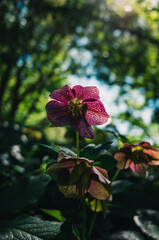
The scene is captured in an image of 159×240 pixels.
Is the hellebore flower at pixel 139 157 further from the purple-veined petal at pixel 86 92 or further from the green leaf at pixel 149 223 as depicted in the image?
the green leaf at pixel 149 223

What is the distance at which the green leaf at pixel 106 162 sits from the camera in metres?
0.59

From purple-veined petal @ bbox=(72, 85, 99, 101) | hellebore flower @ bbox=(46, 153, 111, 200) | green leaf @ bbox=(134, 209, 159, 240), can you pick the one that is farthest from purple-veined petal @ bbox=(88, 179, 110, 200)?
green leaf @ bbox=(134, 209, 159, 240)

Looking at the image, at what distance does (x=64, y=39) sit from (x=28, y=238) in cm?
890

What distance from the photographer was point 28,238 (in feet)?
1.81

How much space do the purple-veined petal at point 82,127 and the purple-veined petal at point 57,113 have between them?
2 cm

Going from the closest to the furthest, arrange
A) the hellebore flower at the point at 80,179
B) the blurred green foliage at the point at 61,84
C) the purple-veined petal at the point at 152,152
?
the hellebore flower at the point at 80,179 → the purple-veined petal at the point at 152,152 → the blurred green foliage at the point at 61,84

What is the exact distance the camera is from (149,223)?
35.7 inches

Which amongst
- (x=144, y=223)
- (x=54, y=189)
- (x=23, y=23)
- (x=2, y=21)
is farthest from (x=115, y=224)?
(x=23, y=23)

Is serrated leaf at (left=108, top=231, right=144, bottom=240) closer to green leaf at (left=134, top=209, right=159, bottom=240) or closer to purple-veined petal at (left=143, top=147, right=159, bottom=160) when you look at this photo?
green leaf at (left=134, top=209, right=159, bottom=240)

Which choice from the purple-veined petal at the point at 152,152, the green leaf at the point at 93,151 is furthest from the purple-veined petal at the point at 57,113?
the purple-veined petal at the point at 152,152

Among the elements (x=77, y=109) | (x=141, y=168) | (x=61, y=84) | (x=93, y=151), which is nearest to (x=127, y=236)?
(x=141, y=168)

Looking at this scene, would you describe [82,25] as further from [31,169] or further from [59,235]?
[59,235]

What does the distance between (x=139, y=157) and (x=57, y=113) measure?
0.30m

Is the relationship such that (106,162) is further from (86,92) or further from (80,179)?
(86,92)
